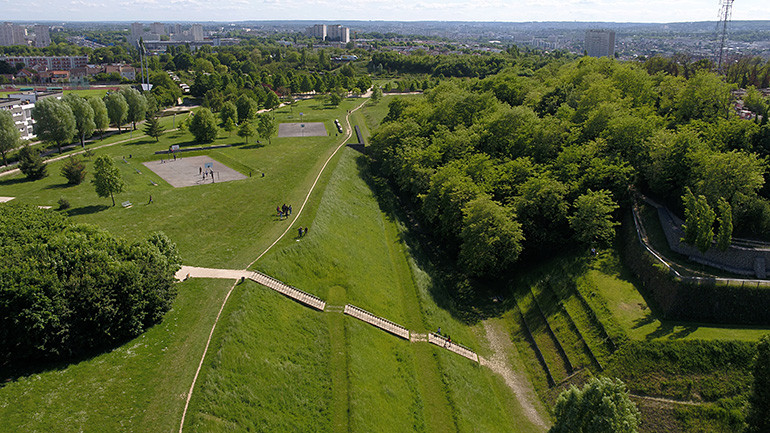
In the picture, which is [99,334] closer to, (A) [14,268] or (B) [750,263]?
(A) [14,268]

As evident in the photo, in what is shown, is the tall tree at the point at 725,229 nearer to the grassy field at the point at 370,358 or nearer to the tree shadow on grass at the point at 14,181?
the grassy field at the point at 370,358

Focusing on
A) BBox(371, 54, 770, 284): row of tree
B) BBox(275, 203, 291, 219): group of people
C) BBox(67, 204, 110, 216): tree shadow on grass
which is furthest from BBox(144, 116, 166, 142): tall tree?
BBox(275, 203, 291, 219): group of people

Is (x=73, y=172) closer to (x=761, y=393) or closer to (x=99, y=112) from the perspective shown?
(x=99, y=112)

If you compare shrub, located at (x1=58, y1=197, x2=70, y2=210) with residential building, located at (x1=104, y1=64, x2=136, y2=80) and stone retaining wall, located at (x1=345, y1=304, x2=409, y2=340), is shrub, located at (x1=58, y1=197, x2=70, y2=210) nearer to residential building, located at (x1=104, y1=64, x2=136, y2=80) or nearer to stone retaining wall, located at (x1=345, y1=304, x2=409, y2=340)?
stone retaining wall, located at (x1=345, y1=304, x2=409, y2=340)

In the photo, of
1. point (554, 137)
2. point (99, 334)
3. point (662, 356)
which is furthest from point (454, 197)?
point (99, 334)

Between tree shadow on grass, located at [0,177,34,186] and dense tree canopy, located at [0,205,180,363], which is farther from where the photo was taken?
tree shadow on grass, located at [0,177,34,186]

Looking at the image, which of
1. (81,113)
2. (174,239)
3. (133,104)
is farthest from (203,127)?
(174,239)
